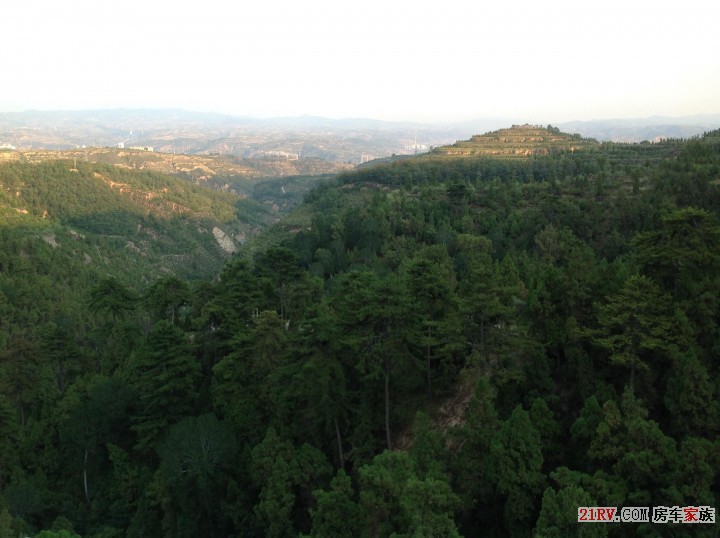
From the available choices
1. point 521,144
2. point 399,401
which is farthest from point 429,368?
point 521,144

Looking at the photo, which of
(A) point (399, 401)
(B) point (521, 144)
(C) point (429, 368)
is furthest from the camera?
(B) point (521, 144)

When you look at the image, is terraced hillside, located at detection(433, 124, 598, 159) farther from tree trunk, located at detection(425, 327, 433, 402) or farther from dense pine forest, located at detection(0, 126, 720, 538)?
tree trunk, located at detection(425, 327, 433, 402)

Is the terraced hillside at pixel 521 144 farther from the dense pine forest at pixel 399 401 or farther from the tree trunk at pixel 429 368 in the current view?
the tree trunk at pixel 429 368

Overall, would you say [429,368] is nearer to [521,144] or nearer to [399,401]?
[399,401]

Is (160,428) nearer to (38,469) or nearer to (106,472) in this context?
(106,472)

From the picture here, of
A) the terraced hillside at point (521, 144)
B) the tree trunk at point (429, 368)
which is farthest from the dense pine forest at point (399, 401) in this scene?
the terraced hillside at point (521, 144)

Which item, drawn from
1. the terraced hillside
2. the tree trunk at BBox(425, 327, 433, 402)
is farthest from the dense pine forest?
the terraced hillside

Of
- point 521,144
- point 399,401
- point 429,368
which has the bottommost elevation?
point 399,401

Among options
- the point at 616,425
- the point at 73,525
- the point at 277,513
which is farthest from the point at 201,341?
the point at 616,425
